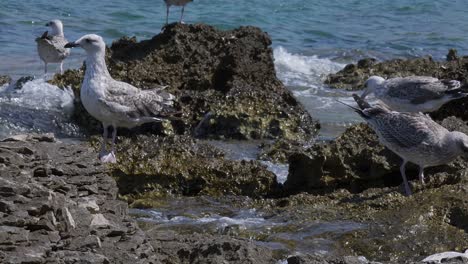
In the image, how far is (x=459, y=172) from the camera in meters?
8.43

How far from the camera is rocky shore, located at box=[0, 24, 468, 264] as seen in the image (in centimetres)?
512

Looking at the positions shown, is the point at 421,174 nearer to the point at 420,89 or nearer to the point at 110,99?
the point at 420,89

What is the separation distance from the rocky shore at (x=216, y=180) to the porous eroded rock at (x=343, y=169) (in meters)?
0.01

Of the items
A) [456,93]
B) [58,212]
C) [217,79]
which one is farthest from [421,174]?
[58,212]

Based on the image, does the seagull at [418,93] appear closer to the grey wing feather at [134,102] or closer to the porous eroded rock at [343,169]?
the porous eroded rock at [343,169]

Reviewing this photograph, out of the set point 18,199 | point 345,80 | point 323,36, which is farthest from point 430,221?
point 323,36

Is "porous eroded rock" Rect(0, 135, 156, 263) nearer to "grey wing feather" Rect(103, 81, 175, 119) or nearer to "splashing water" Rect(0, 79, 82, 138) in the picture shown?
"grey wing feather" Rect(103, 81, 175, 119)

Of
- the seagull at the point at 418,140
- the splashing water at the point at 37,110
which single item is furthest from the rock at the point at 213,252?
the splashing water at the point at 37,110

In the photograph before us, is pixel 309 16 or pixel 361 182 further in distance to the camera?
pixel 309 16

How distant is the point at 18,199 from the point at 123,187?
12.5 feet

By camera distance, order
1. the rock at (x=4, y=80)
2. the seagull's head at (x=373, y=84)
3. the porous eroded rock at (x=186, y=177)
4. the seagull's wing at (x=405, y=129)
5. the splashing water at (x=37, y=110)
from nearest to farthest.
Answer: the seagull's wing at (x=405, y=129)
the porous eroded rock at (x=186, y=177)
the splashing water at (x=37, y=110)
the seagull's head at (x=373, y=84)
the rock at (x=4, y=80)

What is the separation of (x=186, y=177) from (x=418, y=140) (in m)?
2.07

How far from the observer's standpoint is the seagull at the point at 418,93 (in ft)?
35.6

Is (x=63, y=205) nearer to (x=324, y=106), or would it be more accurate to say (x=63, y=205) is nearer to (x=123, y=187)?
(x=123, y=187)
